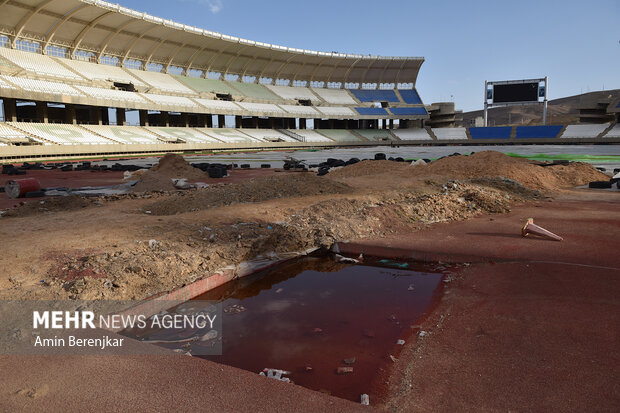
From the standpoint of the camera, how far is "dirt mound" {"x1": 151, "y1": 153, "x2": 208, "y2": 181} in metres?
18.0

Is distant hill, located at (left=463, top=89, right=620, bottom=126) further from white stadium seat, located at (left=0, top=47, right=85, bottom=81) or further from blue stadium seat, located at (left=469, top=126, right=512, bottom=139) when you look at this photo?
white stadium seat, located at (left=0, top=47, right=85, bottom=81)

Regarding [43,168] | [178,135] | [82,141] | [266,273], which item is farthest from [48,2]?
[266,273]

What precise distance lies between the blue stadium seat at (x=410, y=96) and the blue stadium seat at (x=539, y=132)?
2130 centimetres

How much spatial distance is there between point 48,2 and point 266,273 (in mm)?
44558

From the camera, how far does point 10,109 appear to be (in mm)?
38844

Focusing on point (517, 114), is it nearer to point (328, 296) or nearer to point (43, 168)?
point (43, 168)

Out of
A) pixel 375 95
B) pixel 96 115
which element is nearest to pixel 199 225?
pixel 96 115

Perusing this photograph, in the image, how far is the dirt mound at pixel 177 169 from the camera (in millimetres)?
17969

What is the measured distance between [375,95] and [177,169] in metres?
65.5

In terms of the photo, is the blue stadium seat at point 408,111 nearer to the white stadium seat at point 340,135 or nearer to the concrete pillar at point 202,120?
the white stadium seat at point 340,135

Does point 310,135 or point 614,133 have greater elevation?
point 310,135

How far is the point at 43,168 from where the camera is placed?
23938mm

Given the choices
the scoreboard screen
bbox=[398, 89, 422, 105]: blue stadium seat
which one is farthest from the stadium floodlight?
bbox=[398, 89, 422, 105]: blue stadium seat

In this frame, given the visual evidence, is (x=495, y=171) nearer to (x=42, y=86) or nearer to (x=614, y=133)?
(x=42, y=86)
